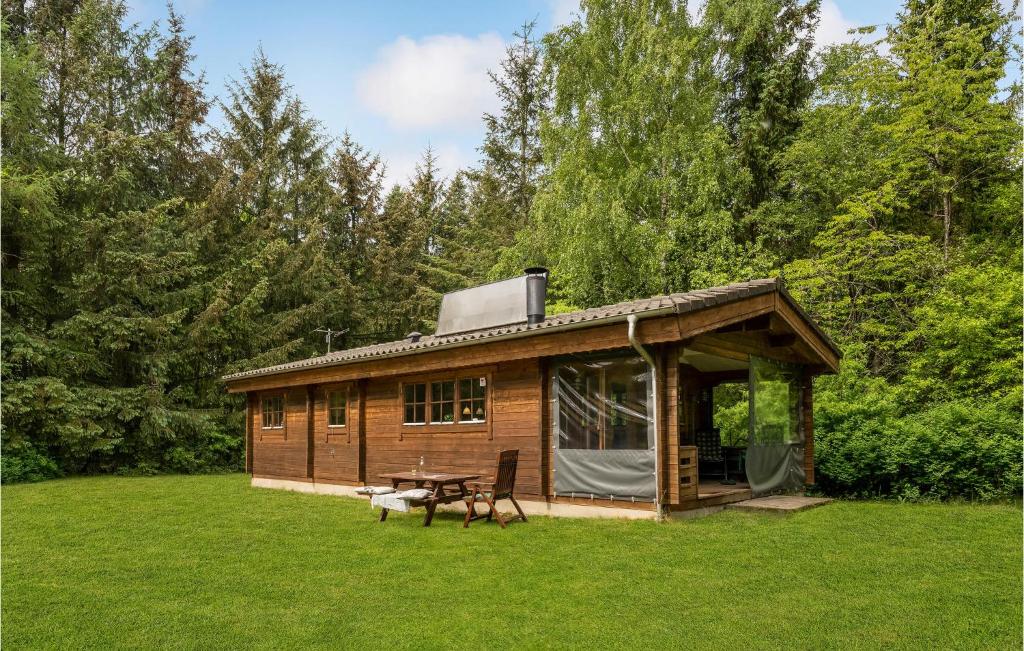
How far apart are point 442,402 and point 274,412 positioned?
5.66 meters

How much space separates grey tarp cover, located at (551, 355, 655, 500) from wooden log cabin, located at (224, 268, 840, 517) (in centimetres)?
2

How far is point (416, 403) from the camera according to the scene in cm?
1055

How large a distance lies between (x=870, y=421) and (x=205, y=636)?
9812 millimetres

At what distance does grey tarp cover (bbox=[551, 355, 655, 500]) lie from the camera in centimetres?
770

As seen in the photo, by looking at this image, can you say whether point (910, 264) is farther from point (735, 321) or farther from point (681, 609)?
point (681, 609)

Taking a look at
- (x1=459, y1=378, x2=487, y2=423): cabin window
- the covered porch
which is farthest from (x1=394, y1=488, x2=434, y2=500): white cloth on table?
the covered porch

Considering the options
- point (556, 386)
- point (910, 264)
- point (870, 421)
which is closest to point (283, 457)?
point (556, 386)

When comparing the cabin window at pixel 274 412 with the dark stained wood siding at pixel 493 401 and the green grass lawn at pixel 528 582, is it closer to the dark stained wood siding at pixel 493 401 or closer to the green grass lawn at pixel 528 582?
the dark stained wood siding at pixel 493 401

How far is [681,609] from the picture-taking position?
449 cm

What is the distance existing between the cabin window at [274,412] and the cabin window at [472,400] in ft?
18.3

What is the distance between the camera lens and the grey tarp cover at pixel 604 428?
7703 millimetres

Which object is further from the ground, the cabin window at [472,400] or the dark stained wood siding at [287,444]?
the cabin window at [472,400]

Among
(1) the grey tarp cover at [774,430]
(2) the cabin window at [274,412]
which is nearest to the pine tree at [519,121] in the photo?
(2) the cabin window at [274,412]

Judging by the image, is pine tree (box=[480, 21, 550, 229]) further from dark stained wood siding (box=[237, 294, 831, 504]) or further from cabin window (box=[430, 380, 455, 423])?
cabin window (box=[430, 380, 455, 423])
